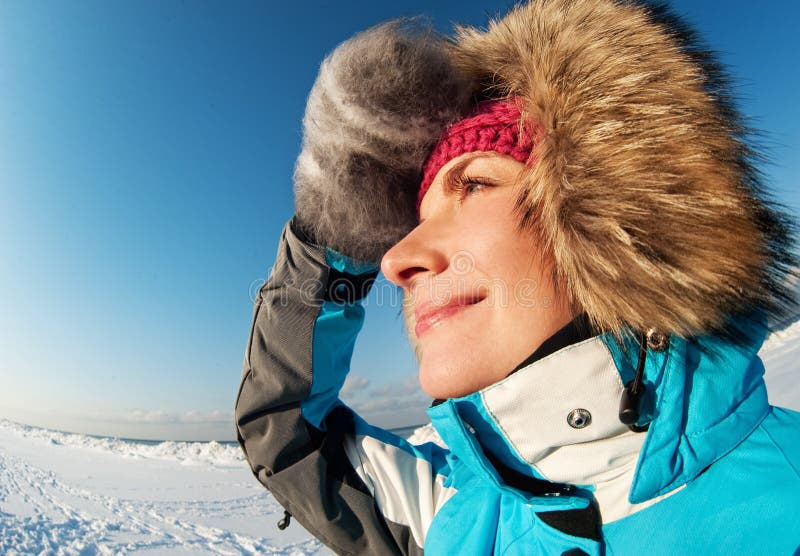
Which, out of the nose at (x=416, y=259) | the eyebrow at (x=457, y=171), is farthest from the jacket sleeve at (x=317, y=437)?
the eyebrow at (x=457, y=171)

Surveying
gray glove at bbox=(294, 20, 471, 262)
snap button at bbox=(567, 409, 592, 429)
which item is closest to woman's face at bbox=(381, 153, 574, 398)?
→ snap button at bbox=(567, 409, 592, 429)

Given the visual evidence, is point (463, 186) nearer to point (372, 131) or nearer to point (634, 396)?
point (372, 131)

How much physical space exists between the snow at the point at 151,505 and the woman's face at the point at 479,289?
11.8 ft

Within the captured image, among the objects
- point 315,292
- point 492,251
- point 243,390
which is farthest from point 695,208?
point 243,390

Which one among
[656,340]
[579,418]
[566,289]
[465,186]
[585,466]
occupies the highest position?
[465,186]

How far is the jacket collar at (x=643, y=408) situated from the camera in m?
0.67

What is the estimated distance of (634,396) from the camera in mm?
671

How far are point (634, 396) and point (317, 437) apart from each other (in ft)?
3.44

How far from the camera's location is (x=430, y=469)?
131cm

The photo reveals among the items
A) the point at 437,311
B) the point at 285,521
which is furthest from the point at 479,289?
the point at 285,521

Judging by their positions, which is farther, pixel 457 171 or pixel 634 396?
pixel 457 171

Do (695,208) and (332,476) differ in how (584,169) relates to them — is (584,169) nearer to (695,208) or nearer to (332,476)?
(695,208)

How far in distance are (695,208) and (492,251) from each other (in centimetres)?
41

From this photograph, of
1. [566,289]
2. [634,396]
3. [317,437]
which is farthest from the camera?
[317,437]
